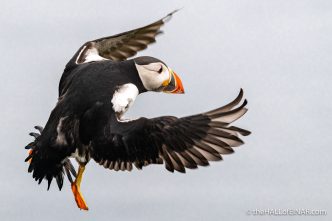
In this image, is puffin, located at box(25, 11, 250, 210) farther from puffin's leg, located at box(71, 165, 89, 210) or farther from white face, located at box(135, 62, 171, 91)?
puffin's leg, located at box(71, 165, 89, 210)

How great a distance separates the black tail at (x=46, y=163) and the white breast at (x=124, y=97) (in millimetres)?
1092

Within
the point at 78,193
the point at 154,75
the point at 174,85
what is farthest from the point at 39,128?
the point at 174,85

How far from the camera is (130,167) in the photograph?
12336 millimetres

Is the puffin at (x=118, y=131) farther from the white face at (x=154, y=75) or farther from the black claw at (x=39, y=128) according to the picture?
the black claw at (x=39, y=128)

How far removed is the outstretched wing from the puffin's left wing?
2.58m

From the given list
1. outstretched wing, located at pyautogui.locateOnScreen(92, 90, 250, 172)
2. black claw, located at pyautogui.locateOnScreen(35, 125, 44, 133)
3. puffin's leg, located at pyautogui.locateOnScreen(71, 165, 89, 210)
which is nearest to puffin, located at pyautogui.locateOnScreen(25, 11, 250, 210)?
outstretched wing, located at pyautogui.locateOnScreen(92, 90, 250, 172)

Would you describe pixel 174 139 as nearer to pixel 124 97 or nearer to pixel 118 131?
pixel 118 131

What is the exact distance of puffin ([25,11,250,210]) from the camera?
11945 millimetres

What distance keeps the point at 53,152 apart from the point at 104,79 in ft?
4.12

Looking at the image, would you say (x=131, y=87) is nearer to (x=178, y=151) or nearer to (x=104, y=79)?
(x=104, y=79)

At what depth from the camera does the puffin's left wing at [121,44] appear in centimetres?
1455

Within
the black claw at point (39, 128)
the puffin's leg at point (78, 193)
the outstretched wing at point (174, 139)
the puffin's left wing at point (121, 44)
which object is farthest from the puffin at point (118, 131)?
the puffin's left wing at point (121, 44)

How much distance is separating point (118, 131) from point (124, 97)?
66 centimetres

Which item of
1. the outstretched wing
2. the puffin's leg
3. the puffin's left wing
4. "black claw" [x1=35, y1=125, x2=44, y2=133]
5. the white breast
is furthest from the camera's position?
the puffin's left wing
